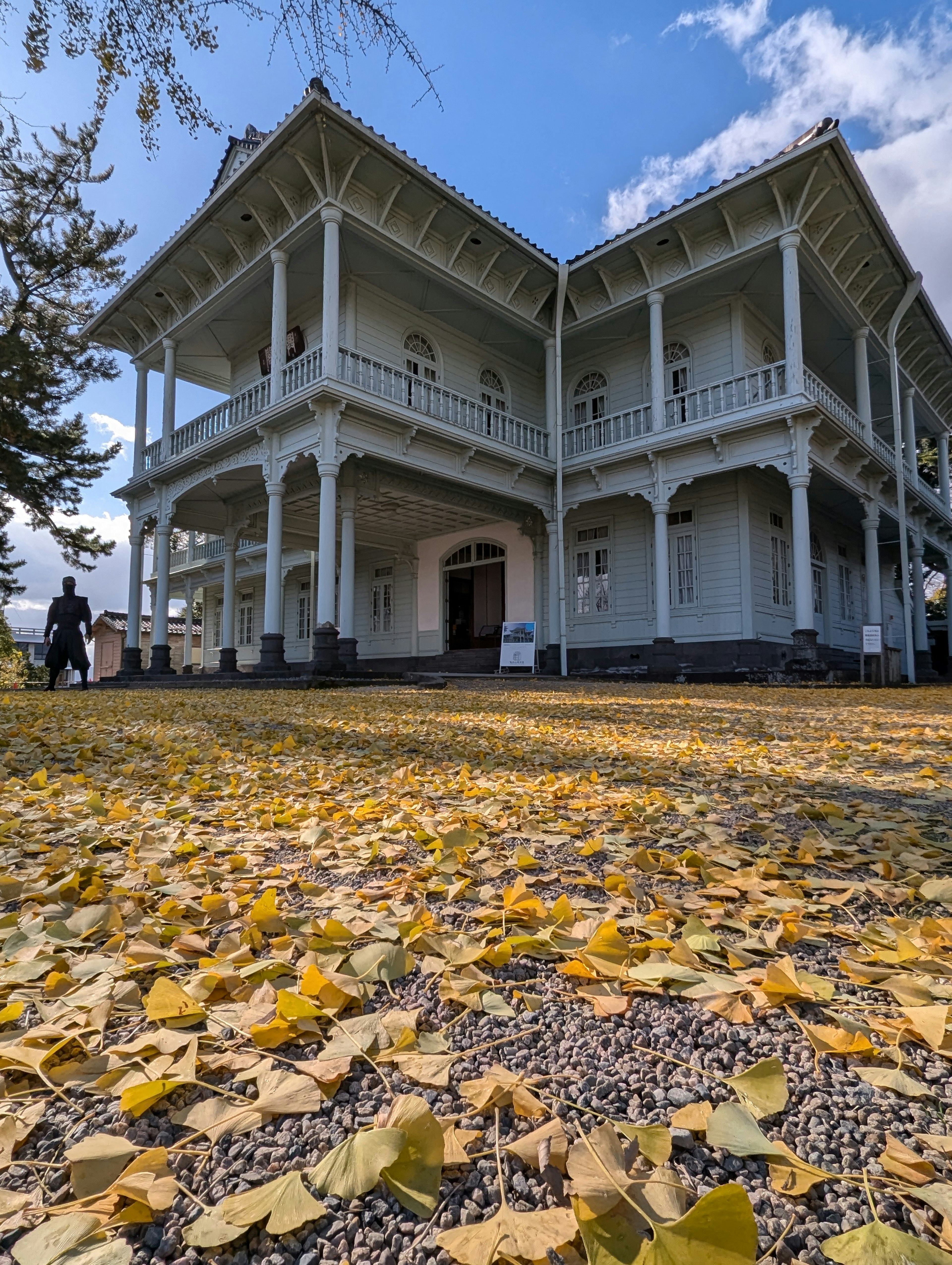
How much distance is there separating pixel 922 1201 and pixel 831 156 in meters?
13.2

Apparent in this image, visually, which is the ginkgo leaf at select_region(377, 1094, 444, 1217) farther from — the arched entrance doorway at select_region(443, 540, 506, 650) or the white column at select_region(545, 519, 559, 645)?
the arched entrance doorway at select_region(443, 540, 506, 650)

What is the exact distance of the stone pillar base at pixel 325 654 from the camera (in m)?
9.62

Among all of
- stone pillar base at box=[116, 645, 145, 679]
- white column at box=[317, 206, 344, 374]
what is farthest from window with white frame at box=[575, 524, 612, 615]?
stone pillar base at box=[116, 645, 145, 679]

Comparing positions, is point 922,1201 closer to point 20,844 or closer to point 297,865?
point 297,865

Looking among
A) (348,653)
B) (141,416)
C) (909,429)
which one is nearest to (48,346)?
(141,416)

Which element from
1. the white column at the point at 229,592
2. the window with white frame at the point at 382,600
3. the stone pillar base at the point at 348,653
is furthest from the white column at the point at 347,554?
the window with white frame at the point at 382,600

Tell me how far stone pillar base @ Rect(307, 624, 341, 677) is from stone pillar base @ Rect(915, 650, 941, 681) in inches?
518

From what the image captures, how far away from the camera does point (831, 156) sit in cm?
1005

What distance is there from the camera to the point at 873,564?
526 inches

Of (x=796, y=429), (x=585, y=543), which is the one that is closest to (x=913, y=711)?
(x=796, y=429)

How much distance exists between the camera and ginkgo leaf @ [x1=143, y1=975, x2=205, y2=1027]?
3.15ft

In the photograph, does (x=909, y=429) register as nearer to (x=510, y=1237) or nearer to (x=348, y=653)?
(x=348, y=653)

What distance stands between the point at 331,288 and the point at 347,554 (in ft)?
13.7

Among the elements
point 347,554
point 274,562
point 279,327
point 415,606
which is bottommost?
point 415,606
